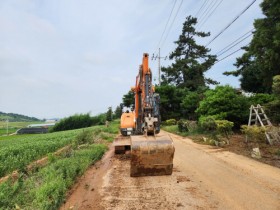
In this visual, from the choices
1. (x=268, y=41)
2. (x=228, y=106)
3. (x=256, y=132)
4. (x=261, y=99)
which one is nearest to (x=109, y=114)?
(x=228, y=106)

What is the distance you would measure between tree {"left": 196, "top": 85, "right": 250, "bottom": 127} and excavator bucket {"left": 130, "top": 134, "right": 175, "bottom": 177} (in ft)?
32.5

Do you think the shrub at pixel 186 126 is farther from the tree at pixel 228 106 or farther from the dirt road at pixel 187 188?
the dirt road at pixel 187 188

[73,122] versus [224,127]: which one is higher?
[73,122]

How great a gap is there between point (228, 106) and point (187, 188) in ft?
38.4

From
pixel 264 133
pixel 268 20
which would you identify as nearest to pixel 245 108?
pixel 264 133

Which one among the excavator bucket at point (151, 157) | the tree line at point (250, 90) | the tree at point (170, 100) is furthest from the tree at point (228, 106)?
the tree at point (170, 100)

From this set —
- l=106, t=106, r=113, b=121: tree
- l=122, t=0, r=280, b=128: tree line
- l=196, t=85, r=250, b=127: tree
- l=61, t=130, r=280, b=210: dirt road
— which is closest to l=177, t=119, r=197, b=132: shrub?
l=122, t=0, r=280, b=128: tree line

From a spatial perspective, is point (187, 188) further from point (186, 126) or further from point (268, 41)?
point (186, 126)

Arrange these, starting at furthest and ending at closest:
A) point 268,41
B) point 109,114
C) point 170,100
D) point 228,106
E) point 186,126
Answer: point 109,114
point 170,100
point 186,126
point 268,41
point 228,106

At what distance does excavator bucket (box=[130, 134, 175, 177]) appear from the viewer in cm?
824

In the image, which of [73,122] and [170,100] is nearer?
[170,100]

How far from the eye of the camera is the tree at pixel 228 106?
1747cm

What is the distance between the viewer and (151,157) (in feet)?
27.2

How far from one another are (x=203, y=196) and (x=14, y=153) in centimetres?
1063
